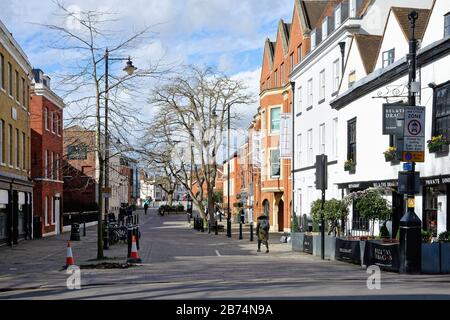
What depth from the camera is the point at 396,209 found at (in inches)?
922

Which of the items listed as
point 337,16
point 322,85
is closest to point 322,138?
point 322,85

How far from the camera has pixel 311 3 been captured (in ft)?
147

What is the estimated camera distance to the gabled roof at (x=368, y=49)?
27.3 m

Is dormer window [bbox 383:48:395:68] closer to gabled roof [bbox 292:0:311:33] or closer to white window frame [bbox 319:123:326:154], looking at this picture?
white window frame [bbox 319:123:326:154]

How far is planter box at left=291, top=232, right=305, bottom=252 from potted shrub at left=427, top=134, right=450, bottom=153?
27.8 ft

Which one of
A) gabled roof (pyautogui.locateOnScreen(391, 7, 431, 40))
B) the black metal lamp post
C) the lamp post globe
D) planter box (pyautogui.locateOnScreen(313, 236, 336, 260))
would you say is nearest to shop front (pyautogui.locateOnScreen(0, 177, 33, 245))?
the lamp post globe

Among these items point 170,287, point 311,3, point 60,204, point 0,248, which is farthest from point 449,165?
point 60,204

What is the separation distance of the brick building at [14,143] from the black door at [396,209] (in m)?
17.3

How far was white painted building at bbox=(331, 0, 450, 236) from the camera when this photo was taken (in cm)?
1977

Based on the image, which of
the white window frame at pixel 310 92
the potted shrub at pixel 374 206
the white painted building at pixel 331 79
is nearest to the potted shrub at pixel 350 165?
the white painted building at pixel 331 79

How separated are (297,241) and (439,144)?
31.8 feet

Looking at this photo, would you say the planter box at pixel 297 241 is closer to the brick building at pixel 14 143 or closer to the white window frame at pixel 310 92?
the white window frame at pixel 310 92

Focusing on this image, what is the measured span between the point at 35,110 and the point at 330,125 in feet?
61.9

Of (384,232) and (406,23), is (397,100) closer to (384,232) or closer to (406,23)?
(406,23)
